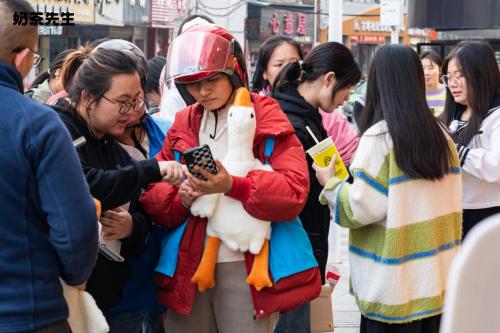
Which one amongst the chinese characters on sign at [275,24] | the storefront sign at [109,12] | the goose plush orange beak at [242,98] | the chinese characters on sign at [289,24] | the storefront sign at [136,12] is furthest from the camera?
the chinese characters on sign at [289,24]

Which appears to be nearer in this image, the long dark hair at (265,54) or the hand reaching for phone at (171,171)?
the hand reaching for phone at (171,171)

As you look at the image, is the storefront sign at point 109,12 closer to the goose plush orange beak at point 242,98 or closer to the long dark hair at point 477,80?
the long dark hair at point 477,80

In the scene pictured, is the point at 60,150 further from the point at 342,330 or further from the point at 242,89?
the point at 342,330

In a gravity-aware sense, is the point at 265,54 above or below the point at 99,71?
above

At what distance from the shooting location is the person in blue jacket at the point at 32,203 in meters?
2.14

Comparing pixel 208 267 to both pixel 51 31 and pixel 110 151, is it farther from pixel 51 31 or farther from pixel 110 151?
pixel 51 31

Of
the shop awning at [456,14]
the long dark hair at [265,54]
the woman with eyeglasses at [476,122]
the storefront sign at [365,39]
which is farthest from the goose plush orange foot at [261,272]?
the storefront sign at [365,39]

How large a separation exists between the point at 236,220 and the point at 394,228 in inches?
27.4

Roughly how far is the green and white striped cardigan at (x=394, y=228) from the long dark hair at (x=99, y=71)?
1.01 m

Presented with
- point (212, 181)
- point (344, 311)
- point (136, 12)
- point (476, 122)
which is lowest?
point (344, 311)

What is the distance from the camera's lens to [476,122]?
4.29 metres

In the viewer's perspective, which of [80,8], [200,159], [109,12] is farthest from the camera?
[109,12]

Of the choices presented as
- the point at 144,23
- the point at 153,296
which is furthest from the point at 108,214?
the point at 144,23

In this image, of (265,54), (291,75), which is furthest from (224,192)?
(265,54)
